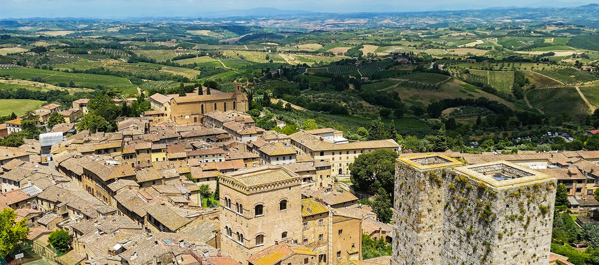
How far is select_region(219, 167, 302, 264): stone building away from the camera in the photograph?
1166 inches

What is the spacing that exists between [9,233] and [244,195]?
1854 cm

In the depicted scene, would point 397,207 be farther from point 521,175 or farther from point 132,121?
point 132,121

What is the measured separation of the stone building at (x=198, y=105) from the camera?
7619 centimetres

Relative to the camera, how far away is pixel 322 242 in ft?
111

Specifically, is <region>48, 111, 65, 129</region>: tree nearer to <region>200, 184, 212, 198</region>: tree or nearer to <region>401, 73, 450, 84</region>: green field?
<region>200, 184, 212, 198</region>: tree

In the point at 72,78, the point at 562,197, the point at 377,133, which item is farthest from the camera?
the point at 72,78

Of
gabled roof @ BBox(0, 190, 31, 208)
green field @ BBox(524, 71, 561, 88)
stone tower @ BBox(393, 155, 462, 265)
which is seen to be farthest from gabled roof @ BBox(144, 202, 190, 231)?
green field @ BBox(524, 71, 561, 88)

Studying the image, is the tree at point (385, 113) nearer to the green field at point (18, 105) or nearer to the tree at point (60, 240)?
the green field at point (18, 105)

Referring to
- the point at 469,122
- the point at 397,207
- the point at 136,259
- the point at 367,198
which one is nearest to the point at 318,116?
the point at 469,122

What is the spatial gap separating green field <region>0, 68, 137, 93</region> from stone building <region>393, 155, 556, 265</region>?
133186 mm

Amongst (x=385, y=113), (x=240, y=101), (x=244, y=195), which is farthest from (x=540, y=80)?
(x=244, y=195)

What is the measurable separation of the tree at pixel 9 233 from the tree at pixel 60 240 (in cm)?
191

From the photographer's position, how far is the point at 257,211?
29938 mm

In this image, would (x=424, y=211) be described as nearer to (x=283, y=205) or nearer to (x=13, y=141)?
(x=283, y=205)
